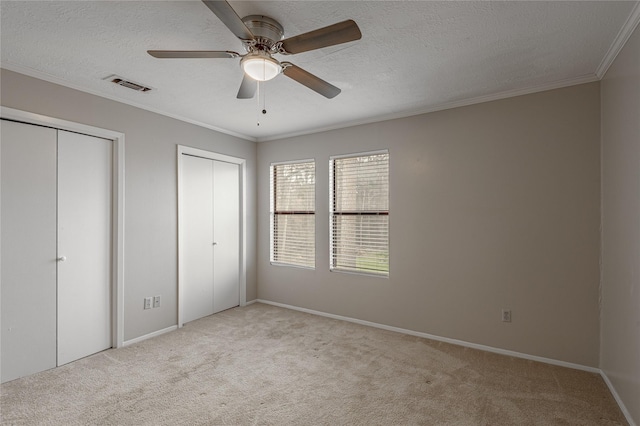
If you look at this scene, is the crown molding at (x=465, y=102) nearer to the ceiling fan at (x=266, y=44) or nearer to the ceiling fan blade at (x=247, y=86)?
the ceiling fan at (x=266, y=44)

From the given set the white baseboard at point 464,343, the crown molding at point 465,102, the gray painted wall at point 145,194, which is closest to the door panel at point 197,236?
Answer: the gray painted wall at point 145,194

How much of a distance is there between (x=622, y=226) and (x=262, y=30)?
108 inches

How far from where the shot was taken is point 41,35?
2.15m

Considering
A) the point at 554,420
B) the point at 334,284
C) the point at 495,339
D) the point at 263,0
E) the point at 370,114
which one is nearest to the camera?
the point at 263,0

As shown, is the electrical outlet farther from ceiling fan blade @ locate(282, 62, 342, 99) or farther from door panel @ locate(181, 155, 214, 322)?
door panel @ locate(181, 155, 214, 322)

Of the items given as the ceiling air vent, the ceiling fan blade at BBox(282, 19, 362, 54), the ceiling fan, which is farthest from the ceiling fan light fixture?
the ceiling air vent

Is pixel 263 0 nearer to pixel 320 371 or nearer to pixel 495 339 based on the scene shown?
pixel 320 371

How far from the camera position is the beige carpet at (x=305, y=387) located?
85.9 inches

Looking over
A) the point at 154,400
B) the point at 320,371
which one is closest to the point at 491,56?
the point at 320,371

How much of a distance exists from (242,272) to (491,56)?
394 cm

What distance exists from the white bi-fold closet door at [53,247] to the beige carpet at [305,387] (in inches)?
9.8

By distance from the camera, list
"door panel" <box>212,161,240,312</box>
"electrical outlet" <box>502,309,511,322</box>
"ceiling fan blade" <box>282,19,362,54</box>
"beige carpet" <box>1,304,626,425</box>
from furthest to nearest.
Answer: "door panel" <box>212,161,240,312</box> → "electrical outlet" <box>502,309,511,322</box> → "beige carpet" <box>1,304,626,425</box> → "ceiling fan blade" <box>282,19,362,54</box>

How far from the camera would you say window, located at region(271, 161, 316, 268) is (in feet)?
14.9

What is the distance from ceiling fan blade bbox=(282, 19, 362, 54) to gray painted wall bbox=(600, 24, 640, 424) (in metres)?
1.82
